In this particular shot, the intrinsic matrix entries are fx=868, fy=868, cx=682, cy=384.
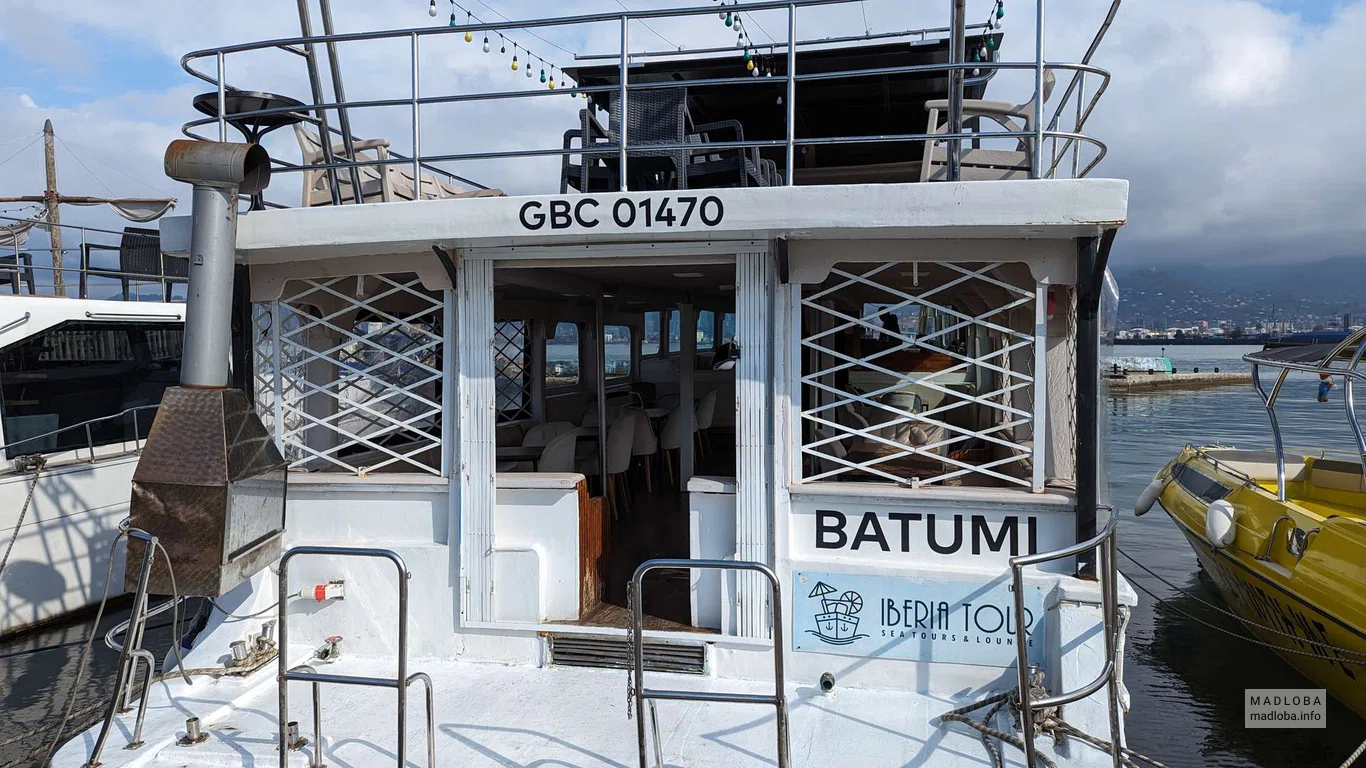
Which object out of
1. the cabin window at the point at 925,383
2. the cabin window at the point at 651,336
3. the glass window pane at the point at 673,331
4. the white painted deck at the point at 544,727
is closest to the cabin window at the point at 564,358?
the cabin window at the point at 651,336

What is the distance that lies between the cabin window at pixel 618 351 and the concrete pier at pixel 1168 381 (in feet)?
135

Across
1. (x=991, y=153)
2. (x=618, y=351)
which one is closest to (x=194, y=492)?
(x=991, y=153)

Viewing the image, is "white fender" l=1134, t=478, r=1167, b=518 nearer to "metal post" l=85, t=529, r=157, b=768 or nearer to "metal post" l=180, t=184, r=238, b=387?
"metal post" l=180, t=184, r=238, b=387

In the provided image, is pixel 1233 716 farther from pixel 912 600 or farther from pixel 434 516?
pixel 434 516

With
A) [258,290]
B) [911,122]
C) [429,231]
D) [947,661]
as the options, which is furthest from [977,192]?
[911,122]

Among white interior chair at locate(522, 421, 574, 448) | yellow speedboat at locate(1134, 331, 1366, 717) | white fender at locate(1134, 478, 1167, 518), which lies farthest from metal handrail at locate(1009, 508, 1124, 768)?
white fender at locate(1134, 478, 1167, 518)

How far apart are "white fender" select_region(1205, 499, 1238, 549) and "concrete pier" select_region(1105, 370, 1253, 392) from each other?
40.7 meters

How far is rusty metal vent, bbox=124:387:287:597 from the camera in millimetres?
4281

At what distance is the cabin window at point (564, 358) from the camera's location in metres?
10.2

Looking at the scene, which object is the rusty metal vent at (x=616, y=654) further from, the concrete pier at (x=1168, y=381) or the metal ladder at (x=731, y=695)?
the concrete pier at (x=1168, y=381)

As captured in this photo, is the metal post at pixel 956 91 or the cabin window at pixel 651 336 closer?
the metal post at pixel 956 91

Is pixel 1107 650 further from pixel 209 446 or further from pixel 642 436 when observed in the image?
pixel 642 436

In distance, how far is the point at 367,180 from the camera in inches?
279

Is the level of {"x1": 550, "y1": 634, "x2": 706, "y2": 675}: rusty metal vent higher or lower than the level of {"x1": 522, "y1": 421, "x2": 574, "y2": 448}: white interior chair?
lower
